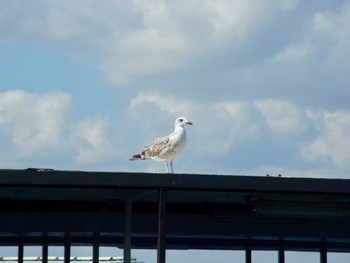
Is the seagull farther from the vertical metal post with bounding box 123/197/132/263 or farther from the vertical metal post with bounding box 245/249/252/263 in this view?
the vertical metal post with bounding box 245/249/252/263

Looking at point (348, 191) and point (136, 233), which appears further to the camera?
point (136, 233)

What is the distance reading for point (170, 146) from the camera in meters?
24.3

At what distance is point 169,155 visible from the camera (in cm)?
2428

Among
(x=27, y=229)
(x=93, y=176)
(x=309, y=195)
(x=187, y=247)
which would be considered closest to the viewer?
(x=93, y=176)

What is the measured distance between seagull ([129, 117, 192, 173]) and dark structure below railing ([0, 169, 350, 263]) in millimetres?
858

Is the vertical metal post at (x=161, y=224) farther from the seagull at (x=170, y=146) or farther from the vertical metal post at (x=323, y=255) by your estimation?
the vertical metal post at (x=323, y=255)

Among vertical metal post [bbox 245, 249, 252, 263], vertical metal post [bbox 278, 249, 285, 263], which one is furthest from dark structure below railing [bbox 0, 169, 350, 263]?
vertical metal post [bbox 245, 249, 252, 263]

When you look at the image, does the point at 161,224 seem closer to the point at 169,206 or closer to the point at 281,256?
the point at 169,206

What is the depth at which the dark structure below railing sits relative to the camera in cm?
2041

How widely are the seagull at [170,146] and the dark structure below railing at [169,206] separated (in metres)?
0.86

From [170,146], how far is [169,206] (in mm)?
1755

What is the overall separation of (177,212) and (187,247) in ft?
31.0

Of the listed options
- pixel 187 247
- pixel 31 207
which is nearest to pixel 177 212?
pixel 31 207

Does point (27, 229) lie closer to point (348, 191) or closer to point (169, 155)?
point (169, 155)
